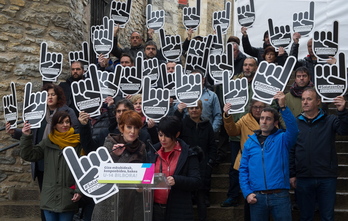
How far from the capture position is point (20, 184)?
787cm

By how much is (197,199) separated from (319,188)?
134cm

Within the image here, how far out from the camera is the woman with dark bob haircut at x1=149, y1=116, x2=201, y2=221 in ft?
15.3

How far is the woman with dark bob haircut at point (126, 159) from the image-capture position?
407cm

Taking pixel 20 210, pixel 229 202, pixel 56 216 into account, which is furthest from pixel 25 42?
pixel 229 202

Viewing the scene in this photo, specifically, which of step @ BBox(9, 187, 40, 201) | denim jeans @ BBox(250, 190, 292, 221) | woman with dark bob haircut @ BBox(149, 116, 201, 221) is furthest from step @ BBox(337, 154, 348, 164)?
step @ BBox(9, 187, 40, 201)

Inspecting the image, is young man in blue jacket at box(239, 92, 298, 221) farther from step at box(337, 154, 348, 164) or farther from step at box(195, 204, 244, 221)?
step at box(337, 154, 348, 164)

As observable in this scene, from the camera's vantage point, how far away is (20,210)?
22.8 feet

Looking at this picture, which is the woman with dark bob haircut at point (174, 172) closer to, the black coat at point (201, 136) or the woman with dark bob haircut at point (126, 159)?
the woman with dark bob haircut at point (126, 159)

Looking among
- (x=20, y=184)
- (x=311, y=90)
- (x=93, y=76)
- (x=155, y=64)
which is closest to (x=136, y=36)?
(x=155, y=64)

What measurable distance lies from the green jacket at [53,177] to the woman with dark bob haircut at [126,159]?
0.86 meters

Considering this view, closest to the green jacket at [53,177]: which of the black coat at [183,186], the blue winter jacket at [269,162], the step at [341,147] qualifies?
the black coat at [183,186]

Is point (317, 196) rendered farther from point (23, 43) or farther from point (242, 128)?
point (23, 43)

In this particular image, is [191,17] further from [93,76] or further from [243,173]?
[243,173]

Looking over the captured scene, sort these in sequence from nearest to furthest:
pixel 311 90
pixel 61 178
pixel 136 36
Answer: pixel 61 178 < pixel 311 90 < pixel 136 36
